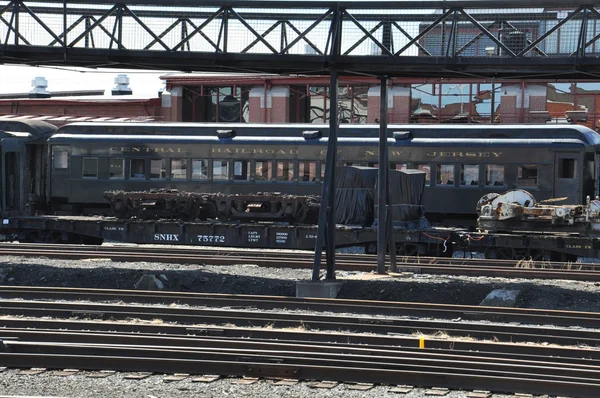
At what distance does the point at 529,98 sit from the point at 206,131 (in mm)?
19154

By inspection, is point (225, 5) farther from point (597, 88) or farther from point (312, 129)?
Answer: point (597, 88)

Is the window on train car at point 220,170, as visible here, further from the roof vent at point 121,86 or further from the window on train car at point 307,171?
the roof vent at point 121,86

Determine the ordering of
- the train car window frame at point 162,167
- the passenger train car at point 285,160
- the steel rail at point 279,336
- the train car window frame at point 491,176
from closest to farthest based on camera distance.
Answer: the steel rail at point 279,336 → the passenger train car at point 285,160 → the train car window frame at point 491,176 → the train car window frame at point 162,167

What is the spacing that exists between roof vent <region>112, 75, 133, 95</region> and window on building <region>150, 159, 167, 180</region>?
92.8 ft

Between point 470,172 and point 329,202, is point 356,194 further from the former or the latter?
point 329,202

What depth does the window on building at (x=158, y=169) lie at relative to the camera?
30.7 meters

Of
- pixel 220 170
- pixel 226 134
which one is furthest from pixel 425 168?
pixel 220 170

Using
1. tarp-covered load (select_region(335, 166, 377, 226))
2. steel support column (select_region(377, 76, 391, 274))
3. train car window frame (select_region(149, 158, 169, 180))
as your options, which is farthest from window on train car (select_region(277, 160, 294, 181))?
steel support column (select_region(377, 76, 391, 274))

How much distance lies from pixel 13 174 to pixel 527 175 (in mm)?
16069

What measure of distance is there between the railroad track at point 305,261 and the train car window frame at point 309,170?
441 cm

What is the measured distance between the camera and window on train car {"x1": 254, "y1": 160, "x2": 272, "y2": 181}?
97.6 ft

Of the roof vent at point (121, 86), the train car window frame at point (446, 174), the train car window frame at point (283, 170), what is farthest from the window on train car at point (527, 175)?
the roof vent at point (121, 86)

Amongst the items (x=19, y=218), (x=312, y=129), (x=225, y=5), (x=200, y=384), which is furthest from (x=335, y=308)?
(x=19, y=218)

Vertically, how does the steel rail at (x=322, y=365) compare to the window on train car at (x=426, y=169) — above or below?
below
